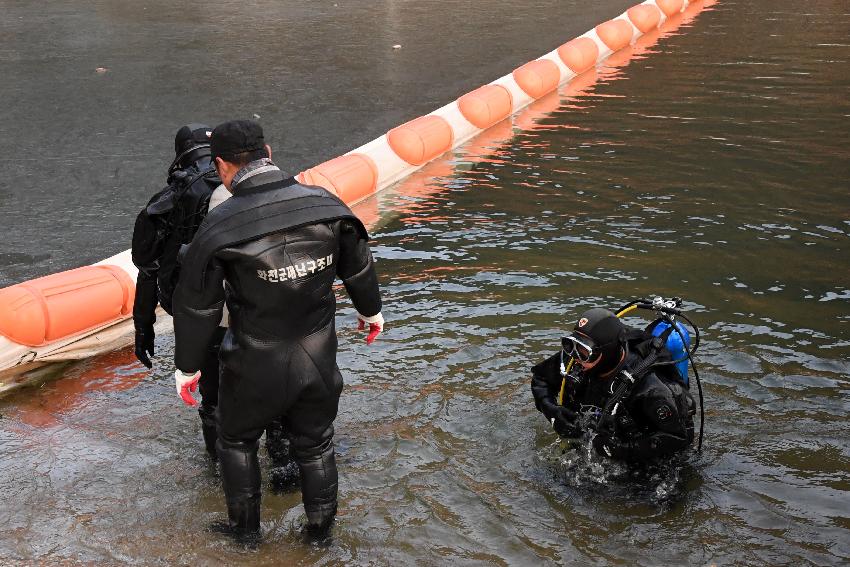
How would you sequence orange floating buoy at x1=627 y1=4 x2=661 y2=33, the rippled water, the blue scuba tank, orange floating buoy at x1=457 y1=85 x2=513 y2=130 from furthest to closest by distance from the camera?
1. orange floating buoy at x1=627 y1=4 x2=661 y2=33
2. orange floating buoy at x1=457 y1=85 x2=513 y2=130
3. the blue scuba tank
4. the rippled water

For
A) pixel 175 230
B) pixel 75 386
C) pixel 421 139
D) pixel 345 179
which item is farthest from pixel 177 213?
pixel 421 139

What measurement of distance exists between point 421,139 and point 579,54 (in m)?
5.73

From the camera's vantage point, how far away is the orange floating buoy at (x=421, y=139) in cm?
1138

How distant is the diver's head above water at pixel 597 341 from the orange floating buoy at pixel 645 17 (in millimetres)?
15247

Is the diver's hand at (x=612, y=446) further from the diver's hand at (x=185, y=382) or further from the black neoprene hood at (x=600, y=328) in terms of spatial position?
the diver's hand at (x=185, y=382)

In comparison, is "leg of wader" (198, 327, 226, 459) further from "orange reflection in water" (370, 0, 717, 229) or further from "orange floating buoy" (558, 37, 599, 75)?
"orange floating buoy" (558, 37, 599, 75)

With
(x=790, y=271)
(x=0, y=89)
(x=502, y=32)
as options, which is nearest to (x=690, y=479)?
(x=790, y=271)

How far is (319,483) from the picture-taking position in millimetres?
4602

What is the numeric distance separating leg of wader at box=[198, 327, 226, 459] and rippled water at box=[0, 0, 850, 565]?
28 cm

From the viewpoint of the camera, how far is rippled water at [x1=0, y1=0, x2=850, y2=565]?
496 cm

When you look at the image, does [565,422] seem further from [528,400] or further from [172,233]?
[172,233]

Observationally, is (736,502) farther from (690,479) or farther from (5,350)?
(5,350)

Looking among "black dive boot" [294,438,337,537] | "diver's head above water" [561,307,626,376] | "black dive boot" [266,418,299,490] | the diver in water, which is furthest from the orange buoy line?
"diver's head above water" [561,307,626,376]

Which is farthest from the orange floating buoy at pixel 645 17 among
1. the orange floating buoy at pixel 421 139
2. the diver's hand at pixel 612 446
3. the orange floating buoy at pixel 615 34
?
the diver's hand at pixel 612 446
